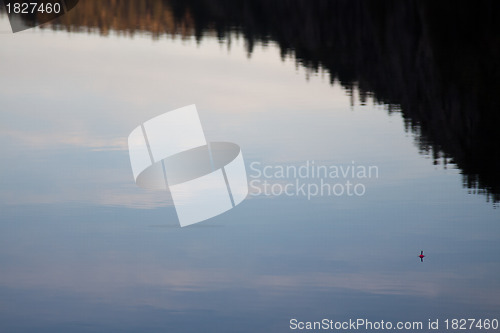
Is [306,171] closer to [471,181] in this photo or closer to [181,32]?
[471,181]

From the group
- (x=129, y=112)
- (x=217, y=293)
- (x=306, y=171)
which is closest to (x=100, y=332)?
(x=217, y=293)

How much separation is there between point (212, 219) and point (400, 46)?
24.8 meters

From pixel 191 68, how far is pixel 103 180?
1447 cm

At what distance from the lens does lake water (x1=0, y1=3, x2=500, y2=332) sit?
1273 centimetres

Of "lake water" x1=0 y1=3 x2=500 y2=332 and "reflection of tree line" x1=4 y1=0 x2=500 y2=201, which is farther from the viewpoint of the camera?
"reflection of tree line" x1=4 y1=0 x2=500 y2=201

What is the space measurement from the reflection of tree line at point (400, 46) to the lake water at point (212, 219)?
2.34 feet

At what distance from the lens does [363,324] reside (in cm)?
1216

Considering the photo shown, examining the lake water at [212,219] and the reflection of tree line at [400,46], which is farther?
the reflection of tree line at [400,46]

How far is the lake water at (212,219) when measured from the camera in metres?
12.7

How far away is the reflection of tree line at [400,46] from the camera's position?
22219 mm

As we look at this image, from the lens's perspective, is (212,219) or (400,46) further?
(400,46)

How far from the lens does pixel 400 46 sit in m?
39.5

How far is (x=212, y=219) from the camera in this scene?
1570 cm

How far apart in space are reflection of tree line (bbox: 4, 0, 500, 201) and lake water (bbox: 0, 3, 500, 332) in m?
0.71
